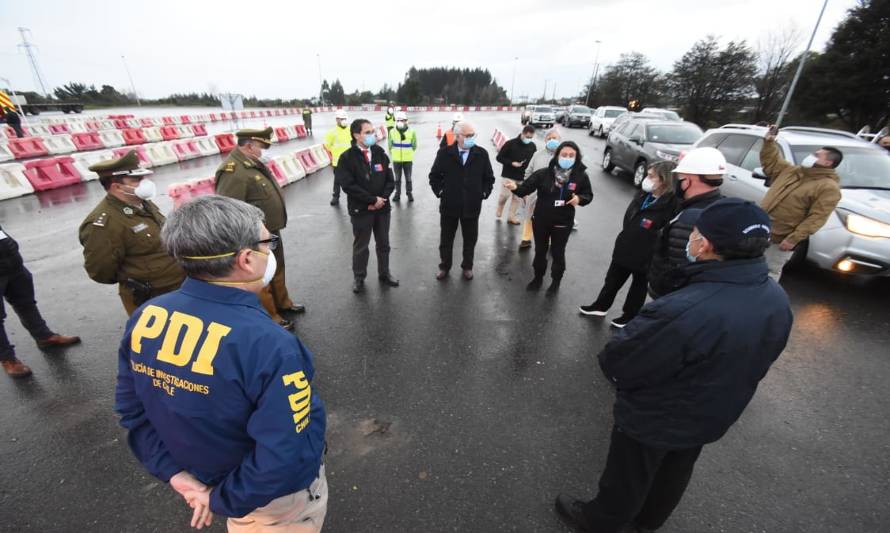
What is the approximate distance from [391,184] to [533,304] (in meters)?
2.37

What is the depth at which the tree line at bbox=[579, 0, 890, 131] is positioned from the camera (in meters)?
19.7

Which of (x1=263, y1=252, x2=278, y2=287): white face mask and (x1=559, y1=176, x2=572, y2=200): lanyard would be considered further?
(x1=559, y1=176, x2=572, y2=200): lanyard

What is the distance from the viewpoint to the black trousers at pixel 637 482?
1840mm

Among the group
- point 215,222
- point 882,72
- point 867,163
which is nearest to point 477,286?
point 215,222

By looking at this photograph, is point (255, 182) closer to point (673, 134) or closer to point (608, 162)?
point (673, 134)

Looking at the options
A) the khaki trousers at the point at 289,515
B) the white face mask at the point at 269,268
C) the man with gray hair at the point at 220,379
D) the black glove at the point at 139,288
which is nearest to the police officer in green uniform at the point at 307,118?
the black glove at the point at 139,288

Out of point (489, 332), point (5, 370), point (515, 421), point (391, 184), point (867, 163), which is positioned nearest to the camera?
point (515, 421)

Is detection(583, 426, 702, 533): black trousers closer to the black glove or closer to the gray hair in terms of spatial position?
the gray hair

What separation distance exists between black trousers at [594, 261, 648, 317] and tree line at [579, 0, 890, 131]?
27.3 m

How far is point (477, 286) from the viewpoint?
16.8 feet

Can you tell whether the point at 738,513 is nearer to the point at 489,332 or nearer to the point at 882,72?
the point at 489,332

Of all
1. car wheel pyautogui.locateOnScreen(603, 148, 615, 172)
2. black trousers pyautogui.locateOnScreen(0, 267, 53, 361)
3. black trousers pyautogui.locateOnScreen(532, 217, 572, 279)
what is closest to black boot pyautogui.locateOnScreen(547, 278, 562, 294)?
black trousers pyautogui.locateOnScreen(532, 217, 572, 279)

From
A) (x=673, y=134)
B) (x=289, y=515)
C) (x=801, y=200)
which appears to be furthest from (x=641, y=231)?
(x=673, y=134)

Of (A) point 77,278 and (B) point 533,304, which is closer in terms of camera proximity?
(B) point 533,304
